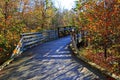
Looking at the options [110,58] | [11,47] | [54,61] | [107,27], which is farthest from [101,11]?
[11,47]

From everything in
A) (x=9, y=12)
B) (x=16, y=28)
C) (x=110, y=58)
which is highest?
(x=9, y=12)

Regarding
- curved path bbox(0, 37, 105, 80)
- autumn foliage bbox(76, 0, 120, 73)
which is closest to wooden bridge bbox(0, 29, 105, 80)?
curved path bbox(0, 37, 105, 80)

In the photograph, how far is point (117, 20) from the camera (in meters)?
14.7

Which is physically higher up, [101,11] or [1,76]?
[101,11]

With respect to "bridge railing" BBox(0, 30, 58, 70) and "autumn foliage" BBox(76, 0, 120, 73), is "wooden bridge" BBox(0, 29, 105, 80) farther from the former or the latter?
"autumn foliage" BBox(76, 0, 120, 73)

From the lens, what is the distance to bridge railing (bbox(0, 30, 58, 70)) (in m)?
12.6

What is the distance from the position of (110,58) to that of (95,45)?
7.58ft

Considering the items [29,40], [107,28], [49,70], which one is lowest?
[49,70]

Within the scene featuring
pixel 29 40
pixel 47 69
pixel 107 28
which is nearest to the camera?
pixel 47 69

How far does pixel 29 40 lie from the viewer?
1570 centimetres

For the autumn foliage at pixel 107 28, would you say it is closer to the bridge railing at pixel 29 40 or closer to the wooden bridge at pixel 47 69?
the wooden bridge at pixel 47 69

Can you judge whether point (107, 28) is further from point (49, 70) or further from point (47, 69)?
point (49, 70)

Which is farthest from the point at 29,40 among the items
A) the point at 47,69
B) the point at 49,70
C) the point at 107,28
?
the point at 49,70

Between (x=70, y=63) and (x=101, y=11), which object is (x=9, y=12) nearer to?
(x=101, y=11)
